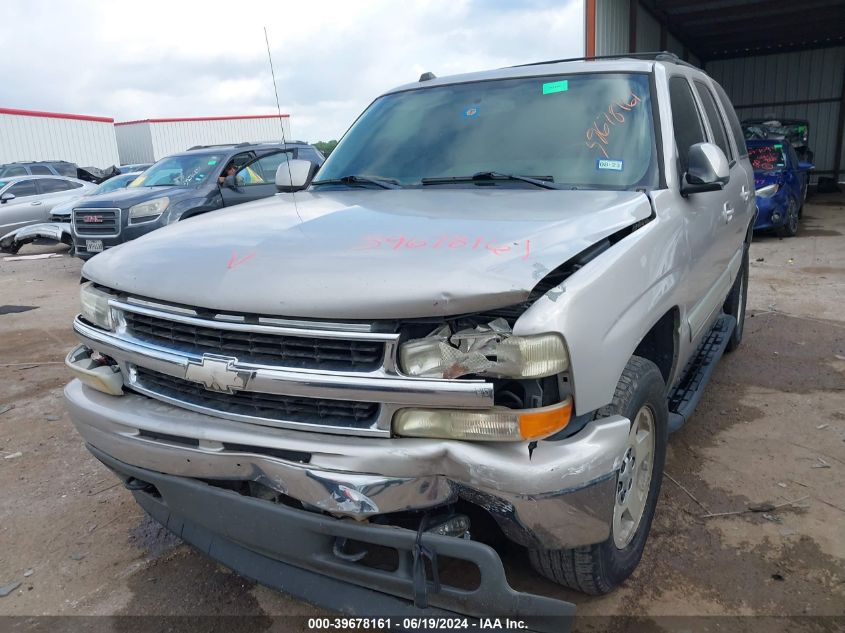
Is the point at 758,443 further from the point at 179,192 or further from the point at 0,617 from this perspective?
the point at 179,192

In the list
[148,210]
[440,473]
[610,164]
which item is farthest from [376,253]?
[148,210]

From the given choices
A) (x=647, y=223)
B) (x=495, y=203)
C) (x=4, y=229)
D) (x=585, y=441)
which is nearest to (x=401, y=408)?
(x=585, y=441)

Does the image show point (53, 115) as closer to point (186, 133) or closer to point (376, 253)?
point (186, 133)

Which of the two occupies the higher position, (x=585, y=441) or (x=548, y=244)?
(x=548, y=244)

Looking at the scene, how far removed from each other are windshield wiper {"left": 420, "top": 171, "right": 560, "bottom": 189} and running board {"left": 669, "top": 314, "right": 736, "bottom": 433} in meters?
1.18

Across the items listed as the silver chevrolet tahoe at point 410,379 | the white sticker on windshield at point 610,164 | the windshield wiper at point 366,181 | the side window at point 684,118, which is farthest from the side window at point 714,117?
the windshield wiper at point 366,181

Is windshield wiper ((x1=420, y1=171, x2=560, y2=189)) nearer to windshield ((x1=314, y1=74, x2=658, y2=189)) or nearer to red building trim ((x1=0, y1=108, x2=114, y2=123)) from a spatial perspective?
windshield ((x1=314, y1=74, x2=658, y2=189))

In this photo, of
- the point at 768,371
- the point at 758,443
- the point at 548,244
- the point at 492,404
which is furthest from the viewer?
the point at 768,371

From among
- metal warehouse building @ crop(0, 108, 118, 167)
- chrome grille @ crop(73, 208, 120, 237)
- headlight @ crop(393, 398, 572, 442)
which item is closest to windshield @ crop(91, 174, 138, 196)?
chrome grille @ crop(73, 208, 120, 237)

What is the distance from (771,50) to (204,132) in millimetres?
25803

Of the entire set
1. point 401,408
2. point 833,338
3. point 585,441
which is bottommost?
point 833,338

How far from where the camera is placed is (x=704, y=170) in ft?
9.53

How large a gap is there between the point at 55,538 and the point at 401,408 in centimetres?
214

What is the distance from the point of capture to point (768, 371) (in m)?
4.89
